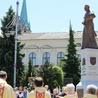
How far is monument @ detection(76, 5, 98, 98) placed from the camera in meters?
19.5

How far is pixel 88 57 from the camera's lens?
19.8 m

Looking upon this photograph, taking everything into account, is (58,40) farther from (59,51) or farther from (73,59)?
(73,59)

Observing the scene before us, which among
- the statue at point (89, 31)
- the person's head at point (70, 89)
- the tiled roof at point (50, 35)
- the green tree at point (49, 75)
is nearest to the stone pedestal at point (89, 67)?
the statue at point (89, 31)

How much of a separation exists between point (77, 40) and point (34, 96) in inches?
1996

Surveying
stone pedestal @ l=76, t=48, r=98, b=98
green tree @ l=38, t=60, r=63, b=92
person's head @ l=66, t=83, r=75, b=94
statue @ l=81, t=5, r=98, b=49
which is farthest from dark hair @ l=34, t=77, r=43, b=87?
green tree @ l=38, t=60, r=63, b=92

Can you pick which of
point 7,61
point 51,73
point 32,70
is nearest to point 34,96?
point 7,61

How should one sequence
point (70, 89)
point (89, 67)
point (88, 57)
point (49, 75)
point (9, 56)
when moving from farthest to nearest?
point (49, 75) < point (9, 56) < point (88, 57) < point (89, 67) < point (70, 89)

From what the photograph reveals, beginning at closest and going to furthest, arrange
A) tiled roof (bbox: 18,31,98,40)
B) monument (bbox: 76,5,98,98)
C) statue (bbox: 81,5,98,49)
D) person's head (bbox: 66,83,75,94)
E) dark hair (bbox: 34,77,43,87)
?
dark hair (bbox: 34,77,43,87)
person's head (bbox: 66,83,75,94)
monument (bbox: 76,5,98,98)
statue (bbox: 81,5,98,49)
tiled roof (bbox: 18,31,98,40)

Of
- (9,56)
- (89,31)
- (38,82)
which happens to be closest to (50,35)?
(9,56)

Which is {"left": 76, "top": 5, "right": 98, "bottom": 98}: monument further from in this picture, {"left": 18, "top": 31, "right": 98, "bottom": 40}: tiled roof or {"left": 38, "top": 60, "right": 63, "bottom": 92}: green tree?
{"left": 18, "top": 31, "right": 98, "bottom": 40}: tiled roof

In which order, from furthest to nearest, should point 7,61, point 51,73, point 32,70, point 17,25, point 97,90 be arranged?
1. point 32,70
2. point 51,73
3. point 7,61
4. point 17,25
5. point 97,90

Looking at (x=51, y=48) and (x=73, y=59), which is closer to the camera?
(x=73, y=59)

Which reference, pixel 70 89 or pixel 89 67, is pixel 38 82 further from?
pixel 89 67

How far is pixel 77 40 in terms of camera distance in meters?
57.6
